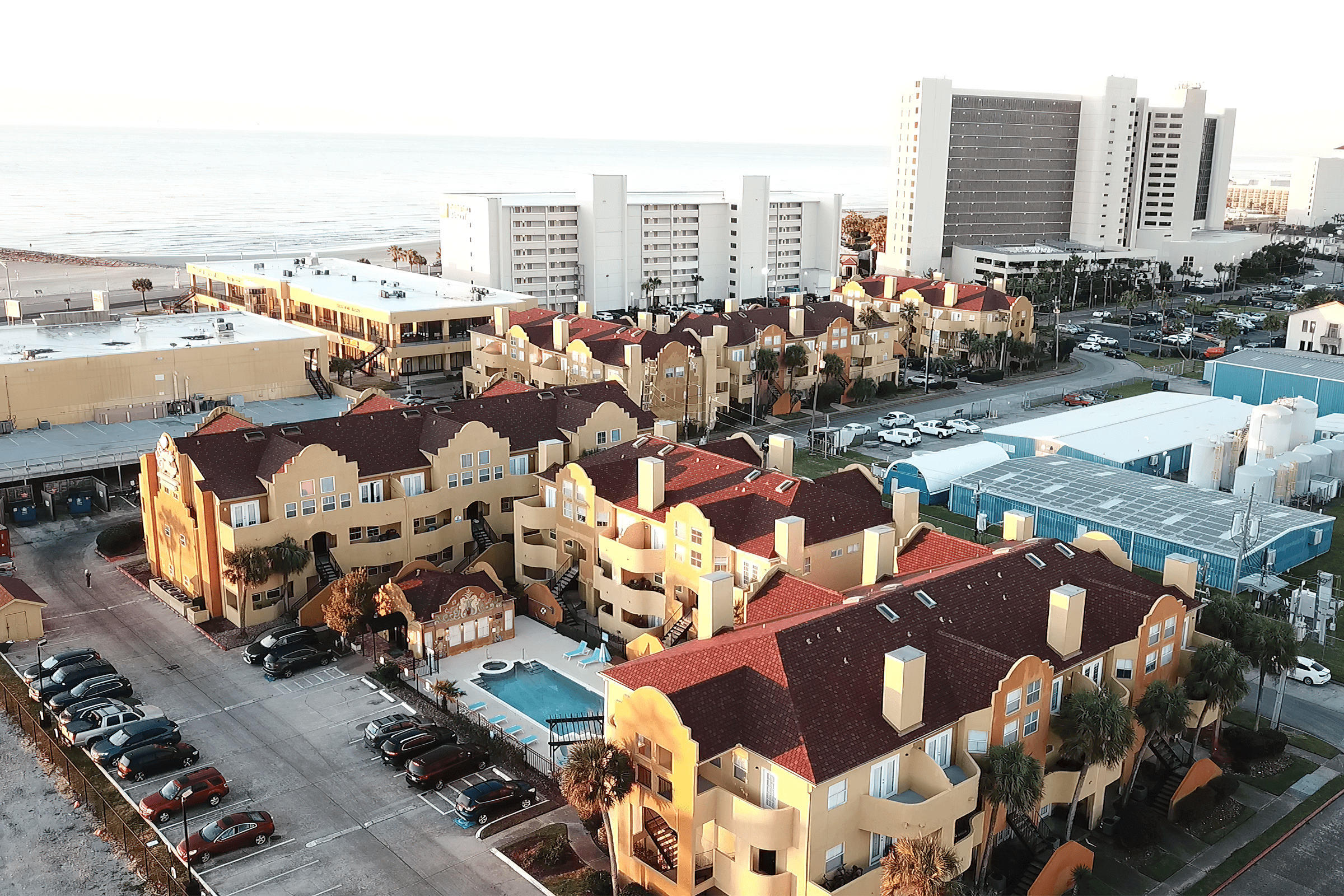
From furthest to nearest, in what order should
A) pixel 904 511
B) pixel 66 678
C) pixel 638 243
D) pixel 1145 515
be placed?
pixel 638 243, pixel 1145 515, pixel 904 511, pixel 66 678

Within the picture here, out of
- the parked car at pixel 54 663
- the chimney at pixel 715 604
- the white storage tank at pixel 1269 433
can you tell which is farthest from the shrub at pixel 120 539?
the white storage tank at pixel 1269 433

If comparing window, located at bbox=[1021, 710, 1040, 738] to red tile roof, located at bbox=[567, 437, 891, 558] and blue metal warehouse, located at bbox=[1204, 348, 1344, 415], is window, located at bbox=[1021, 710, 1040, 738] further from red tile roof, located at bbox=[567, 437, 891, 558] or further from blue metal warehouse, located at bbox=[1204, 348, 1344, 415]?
blue metal warehouse, located at bbox=[1204, 348, 1344, 415]

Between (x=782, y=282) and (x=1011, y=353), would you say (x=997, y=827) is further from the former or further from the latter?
(x=782, y=282)

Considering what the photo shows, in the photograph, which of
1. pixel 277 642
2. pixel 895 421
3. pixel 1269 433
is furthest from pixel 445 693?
pixel 1269 433

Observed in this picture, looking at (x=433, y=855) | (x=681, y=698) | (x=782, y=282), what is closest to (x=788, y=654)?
(x=681, y=698)

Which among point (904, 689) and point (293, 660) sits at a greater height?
point (904, 689)

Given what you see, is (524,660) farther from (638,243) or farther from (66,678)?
(638,243)
